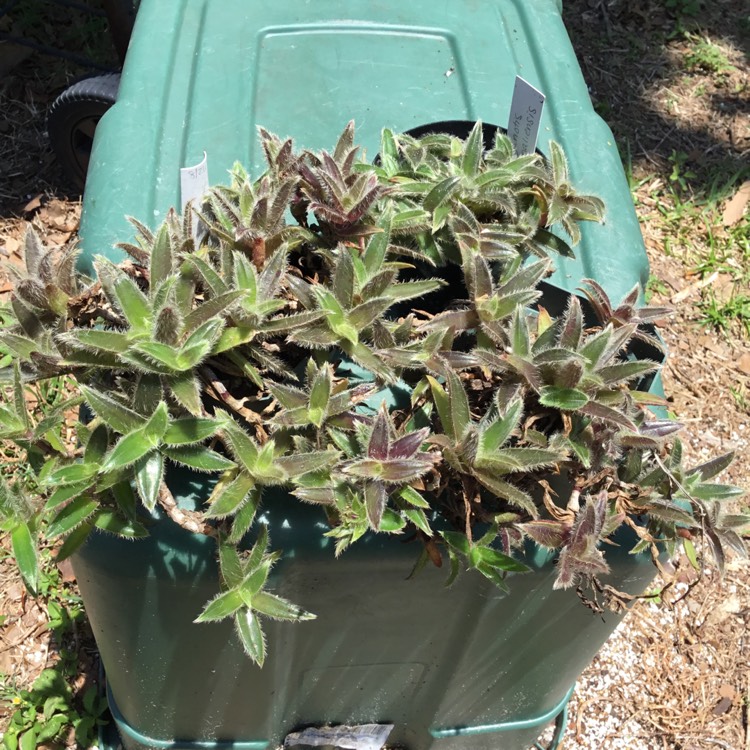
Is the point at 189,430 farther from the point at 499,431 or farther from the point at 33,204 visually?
the point at 33,204

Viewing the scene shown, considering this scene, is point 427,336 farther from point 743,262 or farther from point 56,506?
point 743,262

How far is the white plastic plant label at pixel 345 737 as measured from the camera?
1.76m

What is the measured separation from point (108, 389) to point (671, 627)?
1.90 metres

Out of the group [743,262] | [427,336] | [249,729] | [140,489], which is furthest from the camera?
[743,262]

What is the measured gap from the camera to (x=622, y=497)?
1084mm

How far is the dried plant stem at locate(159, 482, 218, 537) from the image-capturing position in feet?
3.25

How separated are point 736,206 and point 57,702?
294 cm

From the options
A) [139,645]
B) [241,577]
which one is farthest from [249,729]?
[241,577]

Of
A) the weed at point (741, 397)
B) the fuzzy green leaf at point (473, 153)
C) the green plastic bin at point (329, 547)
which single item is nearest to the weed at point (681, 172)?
the weed at point (741, 397)

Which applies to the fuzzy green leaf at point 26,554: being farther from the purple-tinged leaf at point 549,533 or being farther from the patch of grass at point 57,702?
the patch of grass at point 57,702

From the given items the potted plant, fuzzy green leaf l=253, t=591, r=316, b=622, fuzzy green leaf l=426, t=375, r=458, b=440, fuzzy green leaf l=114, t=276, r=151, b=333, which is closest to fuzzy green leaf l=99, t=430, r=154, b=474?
the potted plant

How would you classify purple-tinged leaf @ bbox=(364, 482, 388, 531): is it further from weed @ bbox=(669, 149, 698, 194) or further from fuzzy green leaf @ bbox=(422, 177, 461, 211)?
weed @ bbox=(669, 149, 698, 194)

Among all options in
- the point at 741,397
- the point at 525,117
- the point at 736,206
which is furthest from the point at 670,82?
the point at 525,117

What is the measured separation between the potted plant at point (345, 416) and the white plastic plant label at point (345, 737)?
49 centimetres
